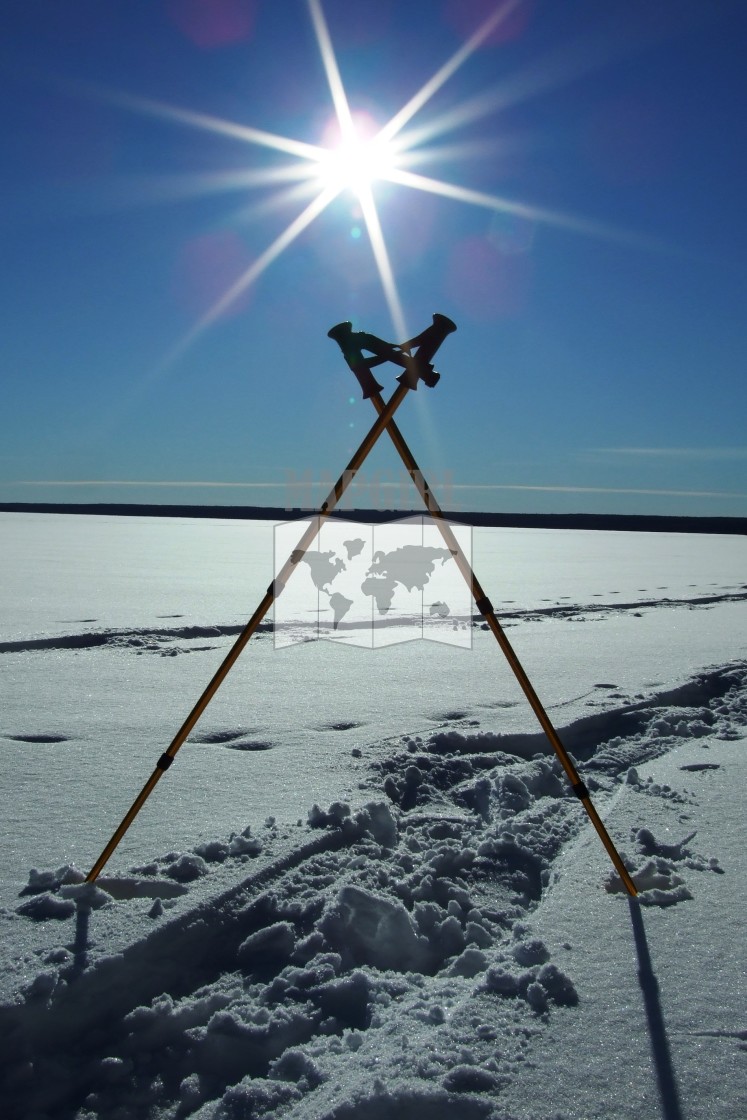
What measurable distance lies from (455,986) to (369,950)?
238mm

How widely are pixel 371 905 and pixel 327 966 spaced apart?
9.1 inches

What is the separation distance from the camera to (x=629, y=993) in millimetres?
1630

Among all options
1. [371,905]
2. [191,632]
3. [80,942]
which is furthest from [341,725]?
[191,632]

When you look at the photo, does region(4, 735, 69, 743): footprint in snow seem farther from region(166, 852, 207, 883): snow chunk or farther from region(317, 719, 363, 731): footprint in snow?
region(166, 852, 207, 883): snow chunk

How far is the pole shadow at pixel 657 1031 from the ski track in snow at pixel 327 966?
22mm

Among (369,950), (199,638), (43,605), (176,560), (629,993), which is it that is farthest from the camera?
(176,560)

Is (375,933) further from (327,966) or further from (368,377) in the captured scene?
(368,377)

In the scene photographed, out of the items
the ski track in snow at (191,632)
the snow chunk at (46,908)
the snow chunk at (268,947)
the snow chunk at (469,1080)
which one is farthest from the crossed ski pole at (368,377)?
the ski track in snow at (191,632)

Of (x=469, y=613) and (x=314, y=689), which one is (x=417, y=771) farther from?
(x=469, y=613)

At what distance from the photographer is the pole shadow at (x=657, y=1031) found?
1.34 m

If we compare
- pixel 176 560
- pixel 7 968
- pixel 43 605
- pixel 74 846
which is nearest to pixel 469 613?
pixel 43 605

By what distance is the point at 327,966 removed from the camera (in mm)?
1729

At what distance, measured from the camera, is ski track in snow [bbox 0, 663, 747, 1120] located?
1.39 meters

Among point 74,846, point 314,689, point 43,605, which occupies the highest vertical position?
point 43,605
